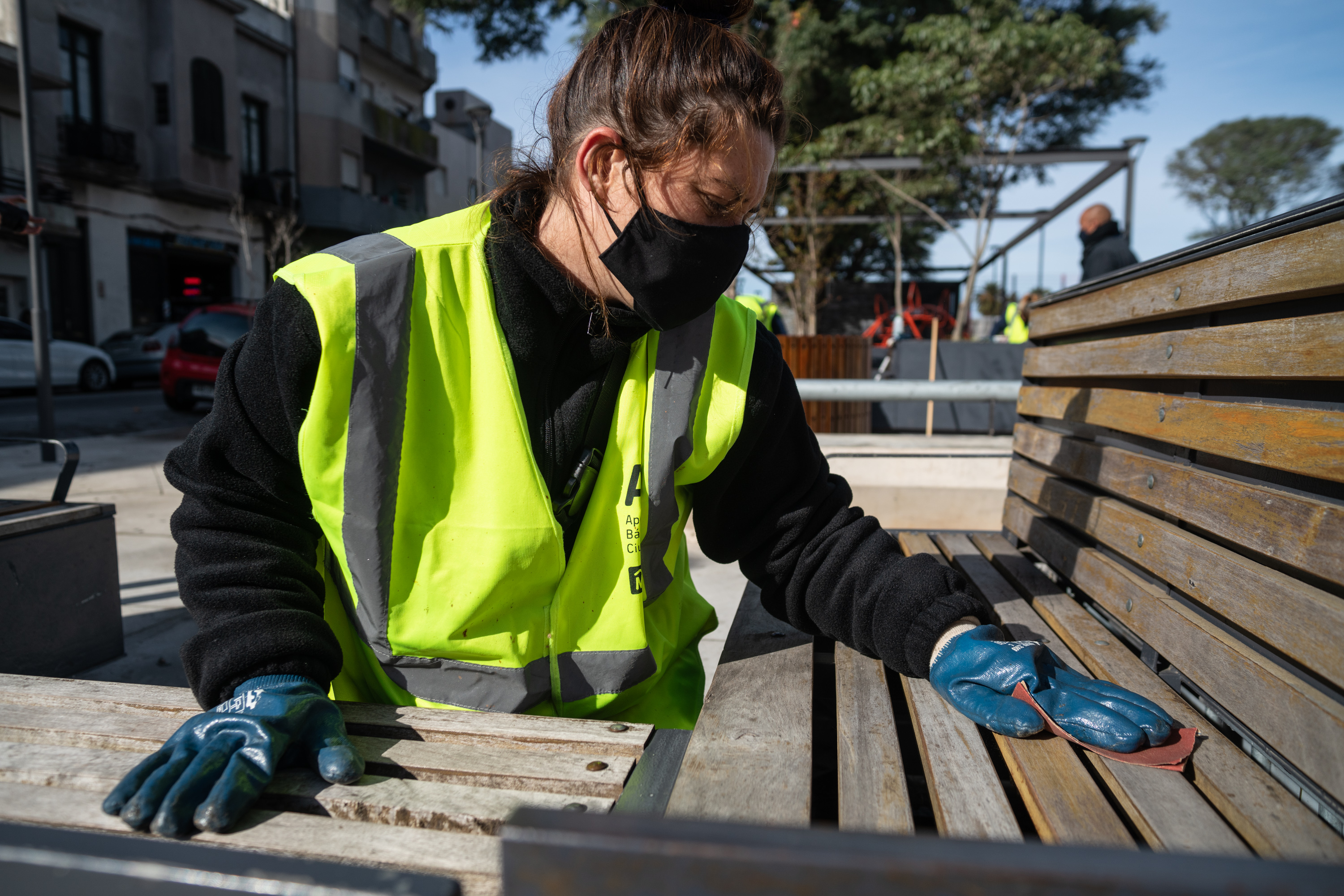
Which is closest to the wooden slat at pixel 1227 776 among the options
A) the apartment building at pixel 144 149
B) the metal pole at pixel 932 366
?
the metal pole at pixel 932 366

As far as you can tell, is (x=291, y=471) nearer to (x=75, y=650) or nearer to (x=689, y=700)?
(x=689, y=700)

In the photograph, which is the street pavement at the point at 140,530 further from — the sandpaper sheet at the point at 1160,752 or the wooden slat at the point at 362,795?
the sandpaper sheet at the point at 1160,752

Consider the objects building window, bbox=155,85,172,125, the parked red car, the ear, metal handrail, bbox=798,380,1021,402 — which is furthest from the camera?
building window, bbox=155,85,172,125

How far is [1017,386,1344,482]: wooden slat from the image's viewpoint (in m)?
1.17

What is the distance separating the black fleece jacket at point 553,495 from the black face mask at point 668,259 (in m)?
0.09

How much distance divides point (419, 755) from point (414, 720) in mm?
119

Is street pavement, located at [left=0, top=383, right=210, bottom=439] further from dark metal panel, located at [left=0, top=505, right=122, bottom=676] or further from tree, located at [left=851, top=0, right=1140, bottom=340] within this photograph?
tree, located at [left=851, top=0, right=1140, bottom=340]

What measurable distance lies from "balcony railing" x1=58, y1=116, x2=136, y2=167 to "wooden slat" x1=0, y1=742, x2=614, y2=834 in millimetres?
23000

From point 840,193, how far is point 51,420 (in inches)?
507

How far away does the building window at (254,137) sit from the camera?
2422 centimetres

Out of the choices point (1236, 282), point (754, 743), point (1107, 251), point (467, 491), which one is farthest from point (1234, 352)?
point (1107, 251)

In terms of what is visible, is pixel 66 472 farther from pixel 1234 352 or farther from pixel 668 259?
pixel 1234 352

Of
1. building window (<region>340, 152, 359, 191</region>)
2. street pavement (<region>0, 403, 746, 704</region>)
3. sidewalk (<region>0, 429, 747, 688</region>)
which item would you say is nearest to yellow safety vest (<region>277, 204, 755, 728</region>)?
sidewalk (<region>0, 429, 747, 688</region>)

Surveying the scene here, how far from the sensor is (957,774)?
1185 mm
